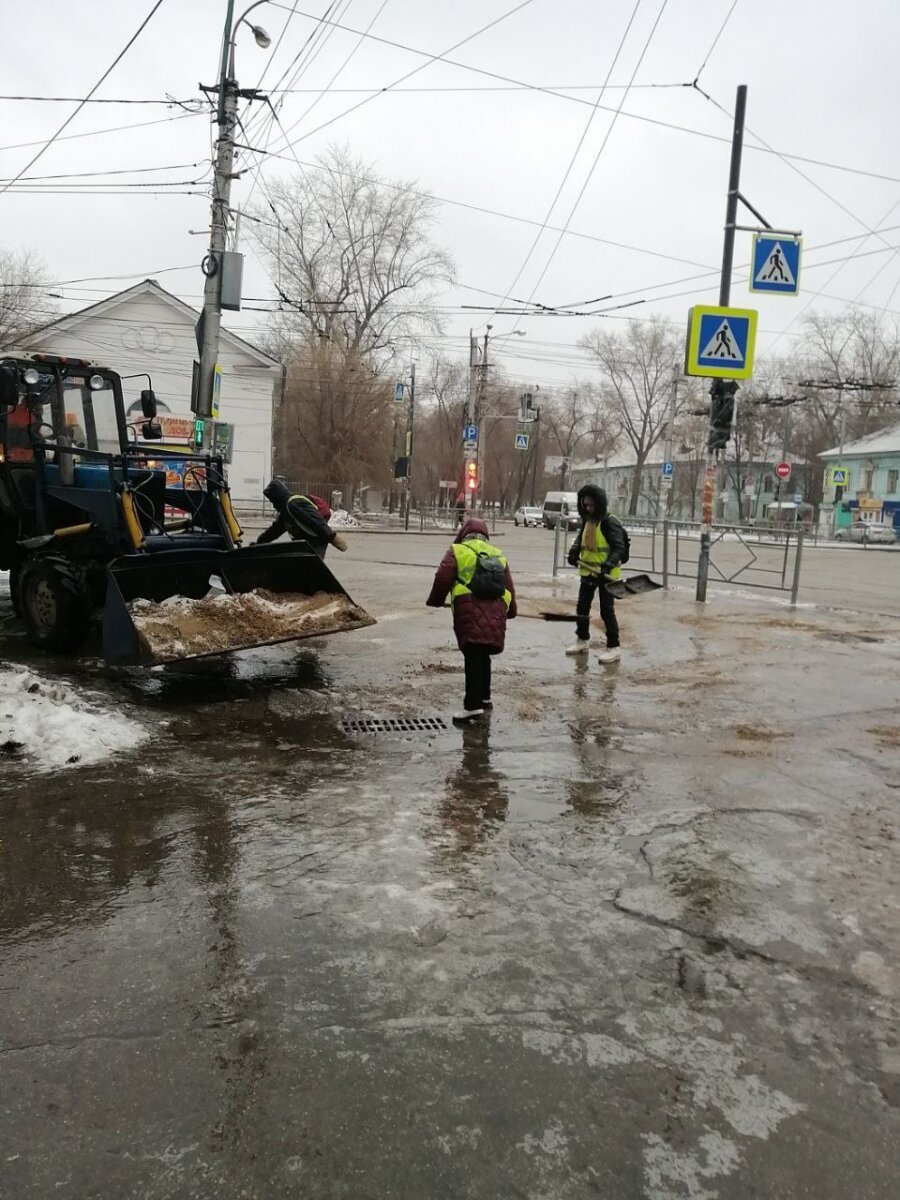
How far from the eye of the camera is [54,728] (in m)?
5.52

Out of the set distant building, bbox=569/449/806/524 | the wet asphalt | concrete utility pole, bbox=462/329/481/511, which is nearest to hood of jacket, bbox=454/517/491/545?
the wet asphalt

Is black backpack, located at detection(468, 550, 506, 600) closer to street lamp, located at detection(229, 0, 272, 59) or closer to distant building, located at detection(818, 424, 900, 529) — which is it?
street lamp, located at detection(229, 0, 272, 59)

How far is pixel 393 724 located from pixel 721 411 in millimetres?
8047

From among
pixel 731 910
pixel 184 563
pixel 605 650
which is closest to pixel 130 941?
pixel 731 910

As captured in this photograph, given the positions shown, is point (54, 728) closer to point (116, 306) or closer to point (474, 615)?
point (474, 615)

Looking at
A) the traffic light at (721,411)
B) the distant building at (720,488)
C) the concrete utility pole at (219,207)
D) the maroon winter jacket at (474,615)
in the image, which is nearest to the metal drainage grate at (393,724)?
the maroon winter jacket at (474,615)

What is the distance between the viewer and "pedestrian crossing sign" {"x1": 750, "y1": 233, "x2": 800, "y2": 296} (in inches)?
454

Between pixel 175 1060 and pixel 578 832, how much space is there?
7.62 feet

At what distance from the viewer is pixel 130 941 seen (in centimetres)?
321

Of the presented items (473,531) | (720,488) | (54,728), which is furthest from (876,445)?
(54,728)

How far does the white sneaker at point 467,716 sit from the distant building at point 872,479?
55470 mm

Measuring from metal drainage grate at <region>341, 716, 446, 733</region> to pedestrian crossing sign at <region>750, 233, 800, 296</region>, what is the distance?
8.38m

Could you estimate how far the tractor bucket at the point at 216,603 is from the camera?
645 centimetres

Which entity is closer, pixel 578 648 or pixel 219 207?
pixel 578 648
